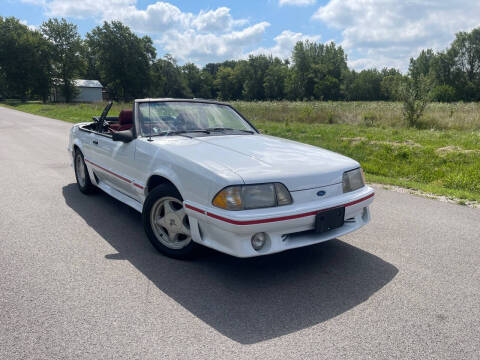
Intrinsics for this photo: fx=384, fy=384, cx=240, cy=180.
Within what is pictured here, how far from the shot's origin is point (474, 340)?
95.0 inches

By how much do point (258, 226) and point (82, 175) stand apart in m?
4.01

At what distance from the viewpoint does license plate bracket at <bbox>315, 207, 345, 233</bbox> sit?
3160mm

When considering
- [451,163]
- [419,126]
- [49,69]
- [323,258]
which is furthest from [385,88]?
[323,258]

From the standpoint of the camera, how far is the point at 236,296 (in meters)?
2.96

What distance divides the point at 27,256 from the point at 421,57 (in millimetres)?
96625

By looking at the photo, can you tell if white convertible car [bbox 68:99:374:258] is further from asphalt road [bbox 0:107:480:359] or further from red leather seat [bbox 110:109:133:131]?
red leather seat [bbox 110:109:133:131]

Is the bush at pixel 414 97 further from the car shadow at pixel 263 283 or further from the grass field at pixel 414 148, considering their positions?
the car shadow at pixel 263 283

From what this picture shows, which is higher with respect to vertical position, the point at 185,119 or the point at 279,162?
the point at 185,119

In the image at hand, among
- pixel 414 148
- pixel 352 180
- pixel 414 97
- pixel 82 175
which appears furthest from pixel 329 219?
pixel 414 97

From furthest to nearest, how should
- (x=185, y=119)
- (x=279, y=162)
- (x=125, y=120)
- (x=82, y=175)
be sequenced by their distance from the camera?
(x=82, y=175), (x=125, y=120), (x=185, y=119), (x=279, y=162)

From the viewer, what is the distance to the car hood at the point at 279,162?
310 cm

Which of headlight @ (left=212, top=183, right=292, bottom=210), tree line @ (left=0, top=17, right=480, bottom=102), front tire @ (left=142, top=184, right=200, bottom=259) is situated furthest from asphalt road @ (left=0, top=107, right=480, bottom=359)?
tree line @ (left=0, top=17, right=480, bottom=102)

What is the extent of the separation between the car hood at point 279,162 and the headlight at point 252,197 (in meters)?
0.06

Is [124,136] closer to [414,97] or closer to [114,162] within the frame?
[114,162]
